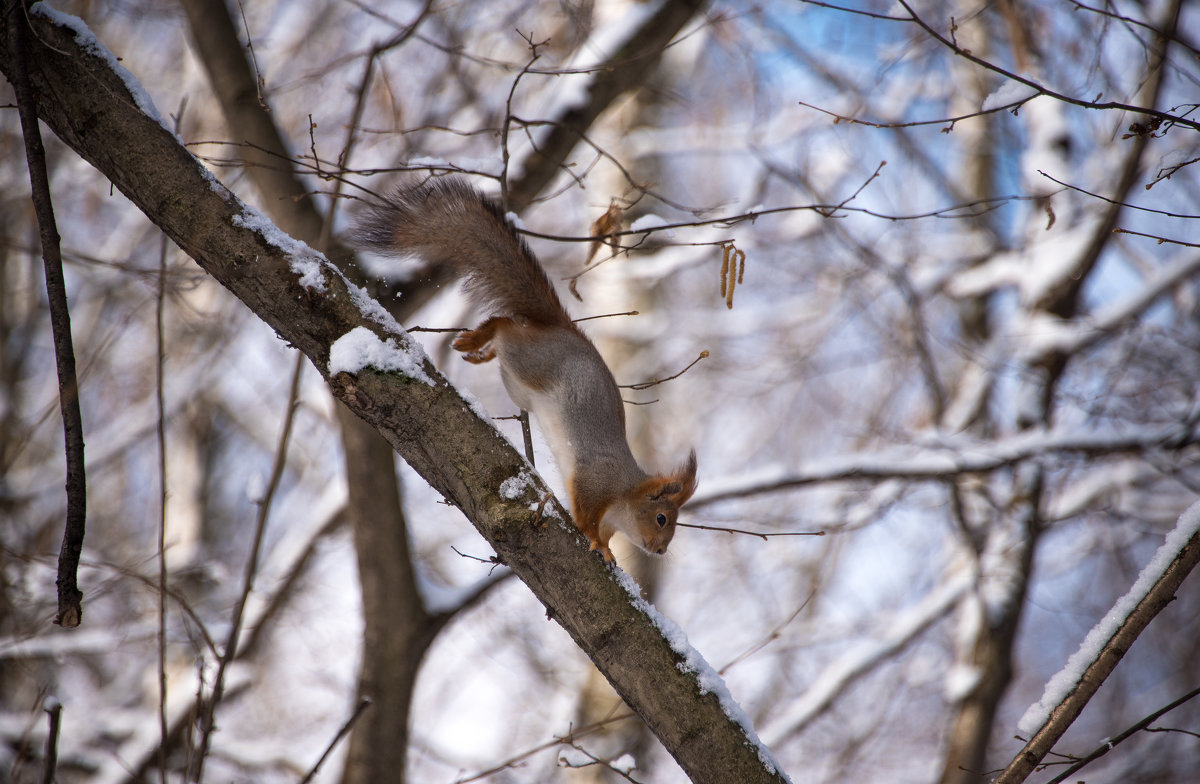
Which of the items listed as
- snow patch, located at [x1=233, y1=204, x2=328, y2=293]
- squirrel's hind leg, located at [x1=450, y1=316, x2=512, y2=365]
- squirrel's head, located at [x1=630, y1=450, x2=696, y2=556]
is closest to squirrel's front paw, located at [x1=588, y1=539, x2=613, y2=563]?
squirrel's head, located at [x1=630, y1=450, x2=696, y2=556]

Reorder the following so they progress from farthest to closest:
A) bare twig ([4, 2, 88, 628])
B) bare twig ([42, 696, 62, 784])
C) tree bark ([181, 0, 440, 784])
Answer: tree bark ([181, 0, 440, 784]), bare twig ([4, 2, 88, 628]), bare twig ([42, 696, 62, 784])

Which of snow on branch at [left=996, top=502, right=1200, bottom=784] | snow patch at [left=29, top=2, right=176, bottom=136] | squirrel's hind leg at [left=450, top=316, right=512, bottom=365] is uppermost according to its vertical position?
squirrel's hind leg at [left=450, top=316, right=512, bottom=365]

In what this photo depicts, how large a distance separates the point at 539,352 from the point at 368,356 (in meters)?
0.80

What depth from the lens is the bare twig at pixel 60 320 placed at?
1.40 metres

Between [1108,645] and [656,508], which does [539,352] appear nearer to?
[656,508]

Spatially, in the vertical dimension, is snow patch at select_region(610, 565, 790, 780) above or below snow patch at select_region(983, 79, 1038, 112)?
below

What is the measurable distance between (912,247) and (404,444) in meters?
5.27

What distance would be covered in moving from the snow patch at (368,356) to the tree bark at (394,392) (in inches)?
0.5

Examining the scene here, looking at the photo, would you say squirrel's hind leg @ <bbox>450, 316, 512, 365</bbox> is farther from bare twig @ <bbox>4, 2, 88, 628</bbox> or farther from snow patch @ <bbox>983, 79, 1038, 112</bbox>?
snow patch @ <bbox>983, 79, 1038, 112</bbox>

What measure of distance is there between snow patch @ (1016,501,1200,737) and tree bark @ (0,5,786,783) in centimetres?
52

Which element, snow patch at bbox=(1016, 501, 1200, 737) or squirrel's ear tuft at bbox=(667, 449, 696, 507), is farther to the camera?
squirrel's ear tuft at bbox=(667, 449, 696, 507)

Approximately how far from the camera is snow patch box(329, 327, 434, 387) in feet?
5.10

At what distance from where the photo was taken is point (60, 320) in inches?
58.3

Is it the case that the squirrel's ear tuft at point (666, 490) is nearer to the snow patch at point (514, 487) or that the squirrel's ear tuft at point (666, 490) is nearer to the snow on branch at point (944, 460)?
the snow patch at point (514, 487)
